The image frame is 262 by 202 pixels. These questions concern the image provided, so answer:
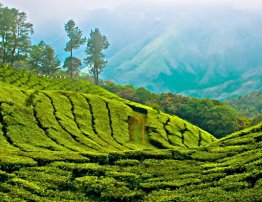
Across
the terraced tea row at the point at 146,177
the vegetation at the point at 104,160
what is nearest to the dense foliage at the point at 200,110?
the vegetation at the point at 104,160

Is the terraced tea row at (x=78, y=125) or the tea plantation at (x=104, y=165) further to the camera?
the terraced tea row at (x=78, y=125)

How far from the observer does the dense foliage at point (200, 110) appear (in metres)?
123

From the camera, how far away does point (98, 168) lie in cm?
3631

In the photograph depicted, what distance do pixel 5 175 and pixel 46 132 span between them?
26.3 meters

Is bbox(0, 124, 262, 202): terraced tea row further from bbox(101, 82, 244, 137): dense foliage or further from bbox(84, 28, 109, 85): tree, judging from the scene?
bbox(84, 28, 109, 85): tree

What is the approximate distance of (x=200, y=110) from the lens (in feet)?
443

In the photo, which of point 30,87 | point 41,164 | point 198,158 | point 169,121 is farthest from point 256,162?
point 30,87

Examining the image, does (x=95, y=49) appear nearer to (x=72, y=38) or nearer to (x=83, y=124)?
(x=72, y=38)

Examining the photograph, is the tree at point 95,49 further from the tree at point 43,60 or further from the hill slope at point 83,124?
the hill slope at point 83,124

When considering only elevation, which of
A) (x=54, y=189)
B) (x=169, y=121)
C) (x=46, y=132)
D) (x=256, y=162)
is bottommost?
(x=54, y=189)

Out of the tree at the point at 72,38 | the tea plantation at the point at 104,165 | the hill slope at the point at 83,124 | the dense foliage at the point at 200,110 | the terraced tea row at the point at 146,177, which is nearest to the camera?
the terraced tea row at the point at 146,177

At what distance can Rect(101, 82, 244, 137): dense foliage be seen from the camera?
4847 inches

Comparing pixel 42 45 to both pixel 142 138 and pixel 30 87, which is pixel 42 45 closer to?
pixel 30 87

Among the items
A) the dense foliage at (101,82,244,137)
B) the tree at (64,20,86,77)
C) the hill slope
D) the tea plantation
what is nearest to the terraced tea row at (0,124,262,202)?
the tea plantation
